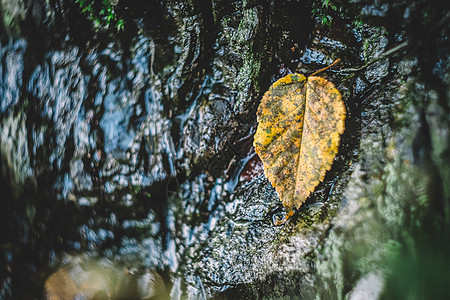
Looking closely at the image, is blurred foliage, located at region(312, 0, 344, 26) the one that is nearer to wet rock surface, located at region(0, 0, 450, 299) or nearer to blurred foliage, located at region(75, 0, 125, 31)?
wet rock surface, located at region(0, 0, 450, 299)

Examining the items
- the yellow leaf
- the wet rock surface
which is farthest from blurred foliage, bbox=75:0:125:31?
the yellow leaf

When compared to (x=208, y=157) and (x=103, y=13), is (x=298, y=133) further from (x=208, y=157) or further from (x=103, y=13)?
(x=103, y=13)

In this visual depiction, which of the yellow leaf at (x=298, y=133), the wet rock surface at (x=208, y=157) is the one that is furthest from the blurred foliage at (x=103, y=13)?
the yellow leaf at (x=298, y=133)

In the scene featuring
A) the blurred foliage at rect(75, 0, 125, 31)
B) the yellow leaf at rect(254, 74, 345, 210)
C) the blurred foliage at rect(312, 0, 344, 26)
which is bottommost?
the yellow leaf at rect(254, 74, 345, 210)

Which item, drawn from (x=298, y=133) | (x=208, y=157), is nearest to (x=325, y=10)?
(x=298, y=133)

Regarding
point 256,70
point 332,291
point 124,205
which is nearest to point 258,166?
point 256,70

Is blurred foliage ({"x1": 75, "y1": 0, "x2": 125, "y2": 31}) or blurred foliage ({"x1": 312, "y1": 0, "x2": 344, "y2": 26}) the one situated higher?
blurred foliage ({"x1": 75, "y1": 0, "x2": 125, "y2": 31})

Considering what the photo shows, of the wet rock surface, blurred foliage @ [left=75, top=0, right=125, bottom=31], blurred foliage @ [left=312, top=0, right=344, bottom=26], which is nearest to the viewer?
the wet rock surface
